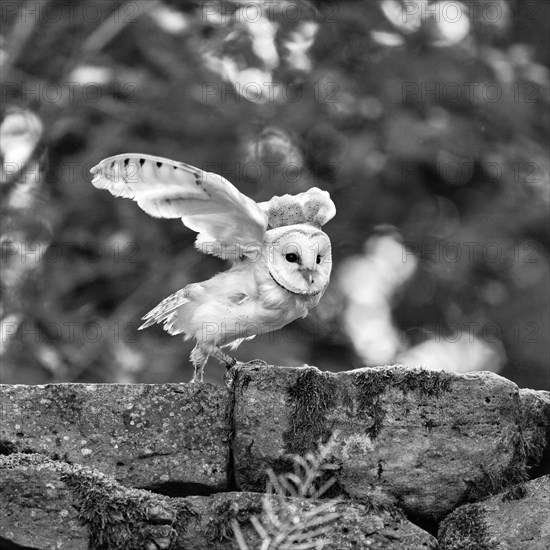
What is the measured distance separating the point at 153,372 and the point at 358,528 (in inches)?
323

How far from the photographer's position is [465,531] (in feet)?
18.4

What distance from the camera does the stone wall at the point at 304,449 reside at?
Result: 5512 mm

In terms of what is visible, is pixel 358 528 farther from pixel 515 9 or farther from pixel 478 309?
pixel 515 9

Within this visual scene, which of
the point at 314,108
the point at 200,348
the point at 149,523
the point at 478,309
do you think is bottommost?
the point at 478,309

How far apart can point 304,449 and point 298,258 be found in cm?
→ 116

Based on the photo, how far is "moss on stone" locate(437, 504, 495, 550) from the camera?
18.2ft

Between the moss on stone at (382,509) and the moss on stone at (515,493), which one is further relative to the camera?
the moss on stone at (515,493)

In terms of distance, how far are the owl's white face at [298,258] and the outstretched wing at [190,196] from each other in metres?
0.10

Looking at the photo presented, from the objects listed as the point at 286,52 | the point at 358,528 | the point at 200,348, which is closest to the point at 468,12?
the point at 286,52

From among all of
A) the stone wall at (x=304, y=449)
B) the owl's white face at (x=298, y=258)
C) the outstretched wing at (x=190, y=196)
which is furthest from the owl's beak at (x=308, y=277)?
the stone wall at (x=304, y=449)

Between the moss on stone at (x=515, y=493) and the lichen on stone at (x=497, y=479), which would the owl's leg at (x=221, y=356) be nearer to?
the lichen on stone at (x=497, y=479)

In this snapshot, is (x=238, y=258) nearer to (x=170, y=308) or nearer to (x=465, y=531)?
(x=170, y=308)

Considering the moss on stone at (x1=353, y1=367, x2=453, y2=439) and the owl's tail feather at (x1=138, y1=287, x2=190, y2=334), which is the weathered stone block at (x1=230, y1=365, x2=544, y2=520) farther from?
the owl's tail feather at (x1=138, y1=287, x2=190, y2=334)

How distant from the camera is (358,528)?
5.47 meters
